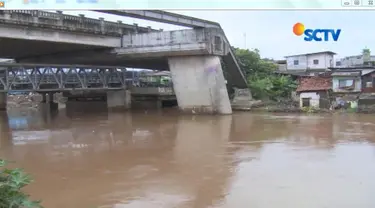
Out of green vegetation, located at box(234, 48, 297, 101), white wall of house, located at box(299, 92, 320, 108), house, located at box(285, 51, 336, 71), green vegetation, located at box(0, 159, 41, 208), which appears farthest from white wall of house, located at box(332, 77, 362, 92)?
green vegetation, located at box(0, 159, 41, 208)

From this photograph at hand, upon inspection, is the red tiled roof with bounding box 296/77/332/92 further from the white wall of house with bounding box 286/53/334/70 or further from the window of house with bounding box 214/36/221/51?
the white wall of house with bounding box 286/53/334/70

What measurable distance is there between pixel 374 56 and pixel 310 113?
20790 millimetres

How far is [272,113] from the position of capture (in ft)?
95.2

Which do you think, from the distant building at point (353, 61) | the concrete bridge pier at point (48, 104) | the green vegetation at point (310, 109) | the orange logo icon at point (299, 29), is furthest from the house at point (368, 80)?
the concrete bridge pier at point (48, 104)

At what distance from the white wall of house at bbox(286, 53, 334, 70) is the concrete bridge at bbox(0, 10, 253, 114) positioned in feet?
46.6

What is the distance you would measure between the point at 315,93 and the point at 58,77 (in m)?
20.5

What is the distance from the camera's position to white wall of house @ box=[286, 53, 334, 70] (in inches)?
1615

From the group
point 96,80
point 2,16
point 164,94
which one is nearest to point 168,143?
point 2,16

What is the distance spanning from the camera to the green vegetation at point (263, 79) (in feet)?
112

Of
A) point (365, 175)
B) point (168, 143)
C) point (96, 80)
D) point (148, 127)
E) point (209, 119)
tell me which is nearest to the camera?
point (365, 175)

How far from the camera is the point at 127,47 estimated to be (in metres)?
27.4

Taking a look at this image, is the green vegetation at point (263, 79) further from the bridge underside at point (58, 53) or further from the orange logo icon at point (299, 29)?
the orange logo icon at point (299, 29)

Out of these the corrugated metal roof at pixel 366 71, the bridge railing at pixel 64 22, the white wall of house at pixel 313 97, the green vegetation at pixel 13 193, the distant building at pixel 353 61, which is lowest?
the green vegetation at pixel 13 193

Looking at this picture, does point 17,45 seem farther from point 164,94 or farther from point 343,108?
point 343,108
